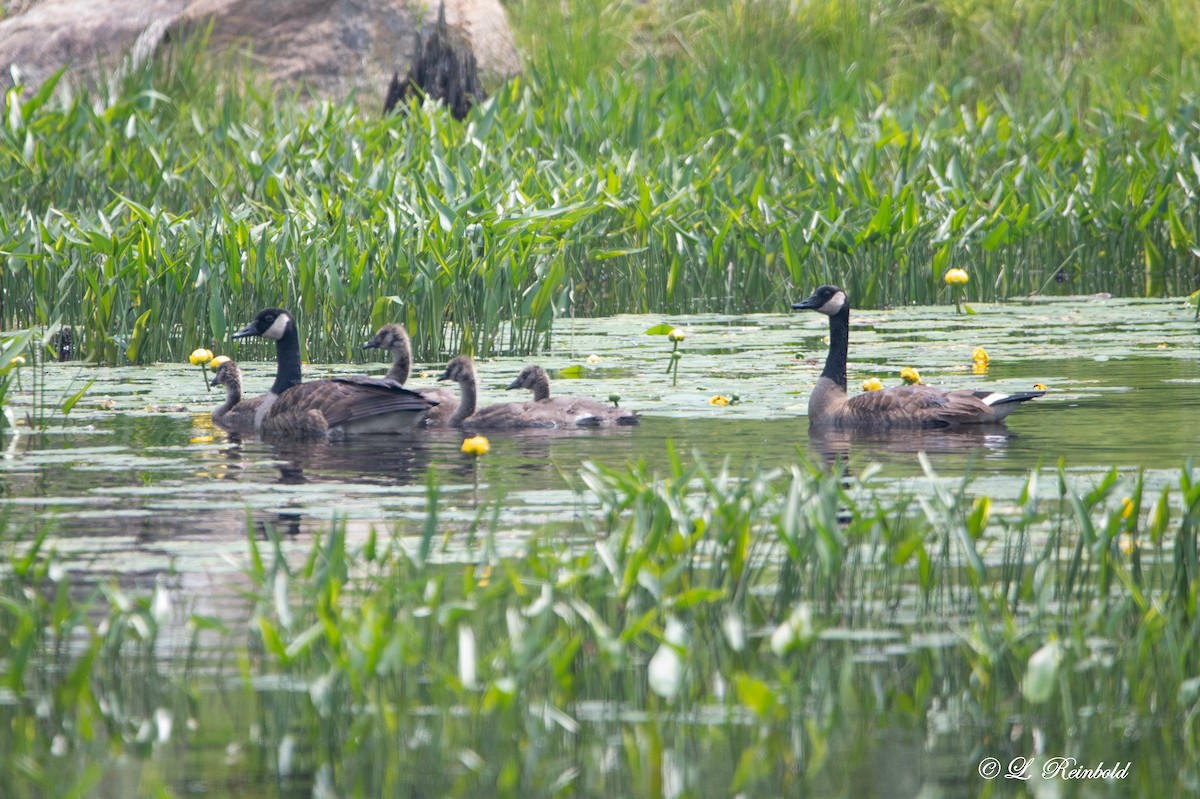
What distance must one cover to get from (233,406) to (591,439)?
79.9 inches

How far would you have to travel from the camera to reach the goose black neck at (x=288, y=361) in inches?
378

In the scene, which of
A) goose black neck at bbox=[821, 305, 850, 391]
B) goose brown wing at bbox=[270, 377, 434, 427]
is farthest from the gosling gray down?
goose black neck at bbox=[821, 305, 850, 391]

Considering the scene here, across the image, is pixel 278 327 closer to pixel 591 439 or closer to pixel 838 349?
pixel 591 439

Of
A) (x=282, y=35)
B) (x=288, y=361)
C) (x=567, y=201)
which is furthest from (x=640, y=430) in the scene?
(x=282, y=35)

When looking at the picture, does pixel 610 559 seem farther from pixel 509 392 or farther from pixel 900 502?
pixel 509 392

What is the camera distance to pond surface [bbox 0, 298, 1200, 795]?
6383 mm

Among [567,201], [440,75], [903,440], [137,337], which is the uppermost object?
[440,75]

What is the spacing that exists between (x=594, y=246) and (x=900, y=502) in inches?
321

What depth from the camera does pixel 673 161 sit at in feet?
47.6

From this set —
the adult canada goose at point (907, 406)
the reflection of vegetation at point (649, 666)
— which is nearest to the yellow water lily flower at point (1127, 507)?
the reflection of vegetation at point (649, 666)

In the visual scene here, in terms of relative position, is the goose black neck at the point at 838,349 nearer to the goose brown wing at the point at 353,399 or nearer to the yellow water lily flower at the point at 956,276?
the goose brown wing at the point at 353,399

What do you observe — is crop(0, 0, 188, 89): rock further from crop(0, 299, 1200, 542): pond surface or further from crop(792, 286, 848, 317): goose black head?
crop(792, 286, 848, 317): goose black head

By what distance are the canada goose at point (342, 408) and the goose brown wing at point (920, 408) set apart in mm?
2108

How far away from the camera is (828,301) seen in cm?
967
